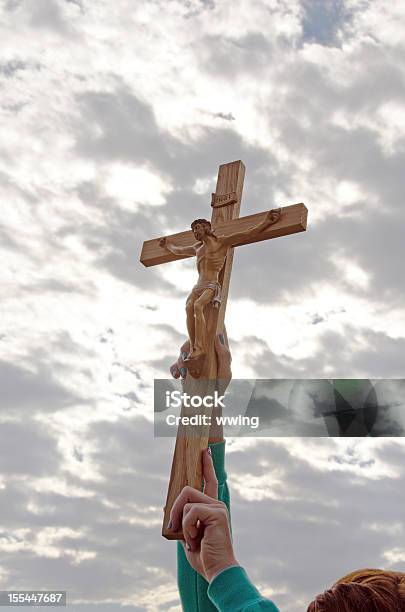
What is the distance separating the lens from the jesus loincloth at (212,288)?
13.7 feet

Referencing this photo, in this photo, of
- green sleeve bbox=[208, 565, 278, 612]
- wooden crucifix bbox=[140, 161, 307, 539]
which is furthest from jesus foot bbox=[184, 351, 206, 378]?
green sleeve bbox=[208, 565, 278, 612]

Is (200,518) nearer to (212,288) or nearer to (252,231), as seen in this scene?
(212,288)

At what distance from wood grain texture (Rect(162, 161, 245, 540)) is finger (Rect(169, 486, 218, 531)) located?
216 mm

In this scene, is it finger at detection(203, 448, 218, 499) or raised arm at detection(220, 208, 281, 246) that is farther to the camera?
raised arm at detection(220, 208, 281, 246)

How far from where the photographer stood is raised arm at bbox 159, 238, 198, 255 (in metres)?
4.70

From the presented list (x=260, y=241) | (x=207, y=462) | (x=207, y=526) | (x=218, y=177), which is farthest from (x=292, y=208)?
(x=207, y=526)

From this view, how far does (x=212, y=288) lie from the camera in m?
4.20

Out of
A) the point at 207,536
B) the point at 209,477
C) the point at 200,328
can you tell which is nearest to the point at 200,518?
the point at 207,536

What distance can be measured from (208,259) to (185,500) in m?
2.14

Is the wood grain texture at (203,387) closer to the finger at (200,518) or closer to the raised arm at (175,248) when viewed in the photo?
the raised arm at (175,248)

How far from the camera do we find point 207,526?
212cm

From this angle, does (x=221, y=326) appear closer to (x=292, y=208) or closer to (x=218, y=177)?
(x=292, y=208)

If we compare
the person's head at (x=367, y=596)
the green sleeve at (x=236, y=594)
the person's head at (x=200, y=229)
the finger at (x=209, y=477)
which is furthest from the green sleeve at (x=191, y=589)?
the person's head at (x=200, y=229)

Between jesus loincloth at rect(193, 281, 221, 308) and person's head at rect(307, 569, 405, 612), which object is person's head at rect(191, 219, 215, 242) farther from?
person's head at rect(307, 569, 405, 612)
